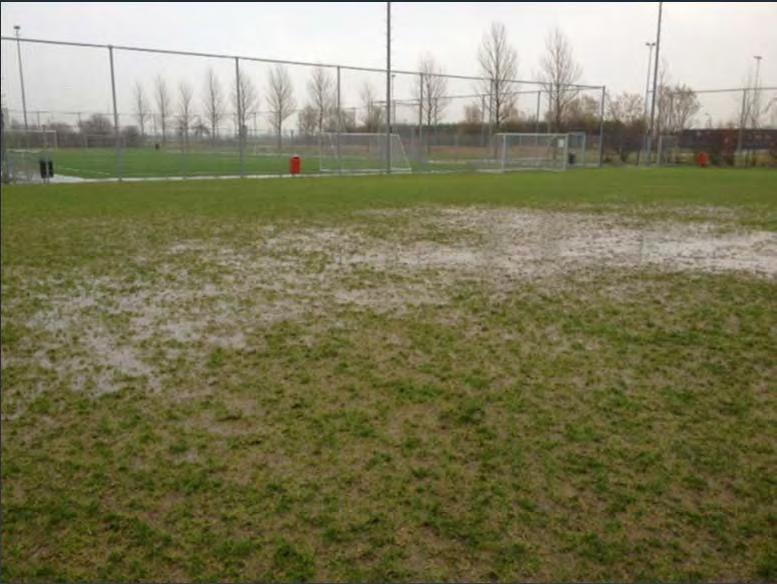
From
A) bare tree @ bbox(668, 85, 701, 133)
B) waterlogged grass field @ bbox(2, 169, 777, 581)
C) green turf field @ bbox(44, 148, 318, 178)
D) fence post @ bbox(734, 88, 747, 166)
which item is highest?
bare tree @ bbox(668, 85, 701, 133)

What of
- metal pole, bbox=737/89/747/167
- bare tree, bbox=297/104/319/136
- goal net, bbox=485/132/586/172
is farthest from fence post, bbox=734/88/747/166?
bare tree, bbox=297/104/319/136

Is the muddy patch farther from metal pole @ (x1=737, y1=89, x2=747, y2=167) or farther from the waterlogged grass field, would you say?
metal pole @ (x1=737, y1=89, x2=747, y2=167)

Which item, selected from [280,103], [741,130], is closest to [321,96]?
[280,103]

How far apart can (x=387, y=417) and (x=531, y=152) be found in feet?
92.0

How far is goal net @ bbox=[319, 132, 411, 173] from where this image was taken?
1028 inches

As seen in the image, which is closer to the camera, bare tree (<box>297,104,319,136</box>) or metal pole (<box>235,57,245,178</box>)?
metal pole (<box>235,57,245,178</box>)

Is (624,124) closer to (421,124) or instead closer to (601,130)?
(601,130)

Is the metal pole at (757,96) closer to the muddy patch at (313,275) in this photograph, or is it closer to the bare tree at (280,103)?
the muddy patch at (313,275)

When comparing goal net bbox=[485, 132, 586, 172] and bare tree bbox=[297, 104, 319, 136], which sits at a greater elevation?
bare tree bbox=[297, 104, 319, 136]

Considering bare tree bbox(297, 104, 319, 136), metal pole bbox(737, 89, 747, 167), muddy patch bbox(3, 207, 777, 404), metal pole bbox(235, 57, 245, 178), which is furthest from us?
bare tree bbox(297, 104, 319, 136)

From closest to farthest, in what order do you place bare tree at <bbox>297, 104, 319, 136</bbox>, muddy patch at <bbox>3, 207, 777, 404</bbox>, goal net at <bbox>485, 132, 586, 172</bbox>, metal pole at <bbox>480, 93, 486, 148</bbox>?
muddy patch at <bbox>3, 207, 777, 404</bbox>
bare tree at <bbox>297, 104, 319, 136</bbox>
goal net at <bbox>485, 132, 586, 172</bbox>
metal pole at <bbox>480, 93, 486, 148</bbox>

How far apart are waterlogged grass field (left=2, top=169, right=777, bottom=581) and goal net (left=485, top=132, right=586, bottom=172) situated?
22.6 metres

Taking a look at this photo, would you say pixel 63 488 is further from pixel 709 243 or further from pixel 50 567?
pixel 709 243

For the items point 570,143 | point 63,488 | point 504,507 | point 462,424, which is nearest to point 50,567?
point 63,488
